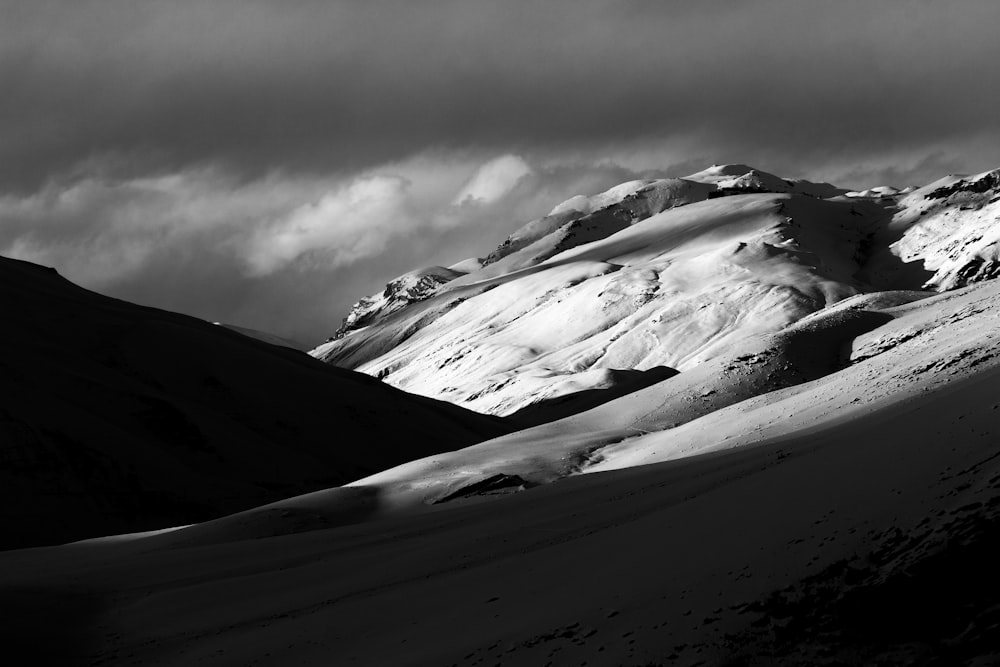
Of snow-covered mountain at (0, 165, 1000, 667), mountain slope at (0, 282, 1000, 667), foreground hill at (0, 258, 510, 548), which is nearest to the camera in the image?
mountain slope at (0, 282, 1000, 667)

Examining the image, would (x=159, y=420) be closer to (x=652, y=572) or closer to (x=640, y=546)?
(x=640, y=546)

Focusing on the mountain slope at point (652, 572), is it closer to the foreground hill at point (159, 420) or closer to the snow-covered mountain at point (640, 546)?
the snow-covered mountain at point (640, 546)

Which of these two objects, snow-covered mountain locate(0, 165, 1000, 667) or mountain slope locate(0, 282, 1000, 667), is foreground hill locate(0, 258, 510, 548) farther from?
mountain slope locate(0, 282, 1000, 667)

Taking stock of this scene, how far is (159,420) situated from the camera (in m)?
101

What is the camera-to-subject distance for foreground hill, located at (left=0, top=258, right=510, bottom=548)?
87062 mm

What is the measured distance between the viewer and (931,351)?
5666cm

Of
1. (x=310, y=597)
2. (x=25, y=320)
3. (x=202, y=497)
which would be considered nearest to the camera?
(x=310, y=597)

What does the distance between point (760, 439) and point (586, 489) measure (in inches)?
413

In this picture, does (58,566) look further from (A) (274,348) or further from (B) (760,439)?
(A) (274,348)

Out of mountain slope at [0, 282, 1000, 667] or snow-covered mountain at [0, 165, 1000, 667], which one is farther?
snow-covered mountain at [0, 165, 1000, 667]

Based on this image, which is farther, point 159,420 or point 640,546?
point 159,420

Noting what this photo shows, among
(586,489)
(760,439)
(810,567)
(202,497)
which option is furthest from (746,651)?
(202,497)

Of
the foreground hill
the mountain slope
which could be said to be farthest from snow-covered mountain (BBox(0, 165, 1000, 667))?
the foreground hill

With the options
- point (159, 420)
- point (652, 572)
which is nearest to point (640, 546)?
point (652, 572)
